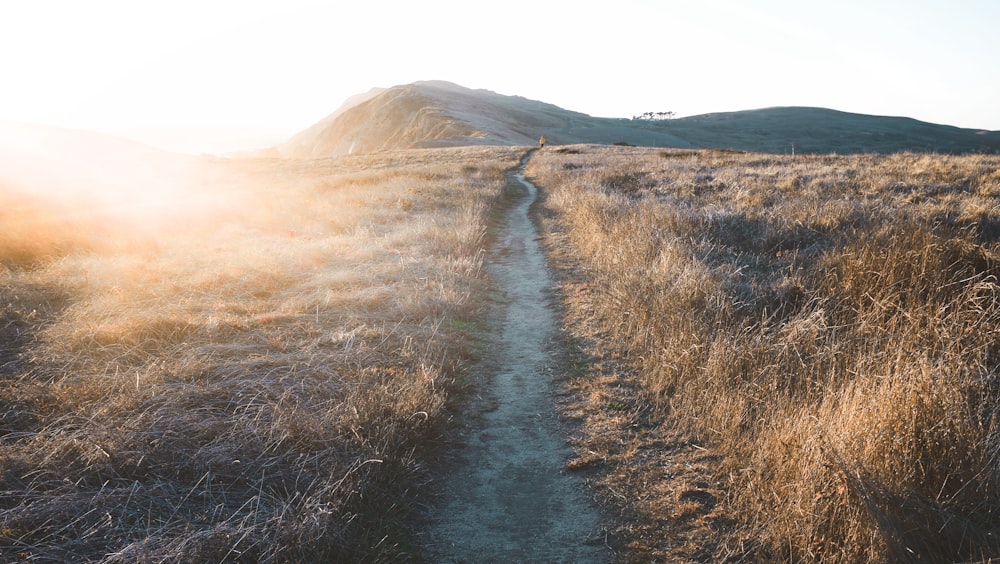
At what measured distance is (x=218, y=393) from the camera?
416 cm

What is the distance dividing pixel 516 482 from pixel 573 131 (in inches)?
3761

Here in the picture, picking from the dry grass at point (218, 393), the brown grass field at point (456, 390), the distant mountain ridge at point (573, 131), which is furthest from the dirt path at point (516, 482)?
the distant mountain ridge at point (573, 131)

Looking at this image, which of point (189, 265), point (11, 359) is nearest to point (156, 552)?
point (11, 359)

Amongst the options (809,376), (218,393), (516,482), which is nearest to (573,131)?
(809,376)

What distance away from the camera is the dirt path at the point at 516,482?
10.4ft

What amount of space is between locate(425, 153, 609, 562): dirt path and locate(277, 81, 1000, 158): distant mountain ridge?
56.4 meters

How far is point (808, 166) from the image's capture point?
21547 millimetres

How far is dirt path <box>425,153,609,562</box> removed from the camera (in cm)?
318

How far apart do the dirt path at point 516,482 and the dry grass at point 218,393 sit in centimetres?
33

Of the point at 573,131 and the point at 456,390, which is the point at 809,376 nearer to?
the point at 456,390

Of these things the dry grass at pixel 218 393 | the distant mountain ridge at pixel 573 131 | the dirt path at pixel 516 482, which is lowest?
the dirt path at pixel 516 482

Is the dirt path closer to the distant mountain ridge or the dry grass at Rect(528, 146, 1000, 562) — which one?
the dry grass at Rect(528, 146, 1000, 562)

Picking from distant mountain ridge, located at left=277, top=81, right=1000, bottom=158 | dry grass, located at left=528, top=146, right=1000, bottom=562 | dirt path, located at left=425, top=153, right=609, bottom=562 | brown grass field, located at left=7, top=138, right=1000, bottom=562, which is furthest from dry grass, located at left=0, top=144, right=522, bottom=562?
distant mountain ridge, located at left=277, top=81, right=1000, bottom=158

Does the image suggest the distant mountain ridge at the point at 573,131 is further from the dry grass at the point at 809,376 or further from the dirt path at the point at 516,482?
the dirt path at the point at 516,482
